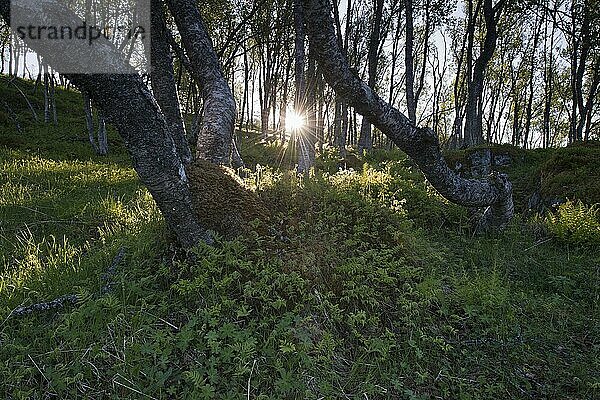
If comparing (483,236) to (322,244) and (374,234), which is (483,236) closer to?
(374,234)

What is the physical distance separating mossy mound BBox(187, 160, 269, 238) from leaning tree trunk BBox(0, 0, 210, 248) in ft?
0.77

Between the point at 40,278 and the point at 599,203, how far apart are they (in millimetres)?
8442

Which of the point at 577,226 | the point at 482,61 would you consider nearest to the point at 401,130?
the point at 577,226

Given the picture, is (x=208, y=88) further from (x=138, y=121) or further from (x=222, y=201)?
(x=138, y=121)

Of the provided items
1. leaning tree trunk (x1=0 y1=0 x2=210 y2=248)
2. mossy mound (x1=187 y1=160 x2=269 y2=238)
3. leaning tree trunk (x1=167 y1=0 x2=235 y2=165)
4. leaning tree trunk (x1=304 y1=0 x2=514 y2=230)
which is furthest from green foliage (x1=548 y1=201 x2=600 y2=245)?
leaning tree trunk (x1=0 y1=0 x2=210 y2=248)

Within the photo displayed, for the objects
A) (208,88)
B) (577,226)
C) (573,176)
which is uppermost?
(208,88)

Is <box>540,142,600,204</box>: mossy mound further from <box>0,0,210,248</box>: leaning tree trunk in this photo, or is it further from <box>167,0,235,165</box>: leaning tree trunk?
<box>0,0,210,248</box>: leaning tree trunk

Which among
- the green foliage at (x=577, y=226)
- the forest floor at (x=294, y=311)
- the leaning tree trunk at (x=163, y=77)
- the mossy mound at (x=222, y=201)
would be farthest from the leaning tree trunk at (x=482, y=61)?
the mossy mound at (x=222, y=201)

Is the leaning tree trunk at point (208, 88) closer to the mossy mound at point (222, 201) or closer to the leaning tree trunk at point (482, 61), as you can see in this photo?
the mossy mound at point (222, 201)

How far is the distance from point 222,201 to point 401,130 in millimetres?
2424

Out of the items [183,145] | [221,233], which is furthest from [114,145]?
[221,233]

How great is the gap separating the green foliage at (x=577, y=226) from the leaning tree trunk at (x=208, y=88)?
534cm

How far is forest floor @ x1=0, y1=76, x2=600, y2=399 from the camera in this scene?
2.64 m

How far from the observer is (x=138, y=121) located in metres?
2.99
